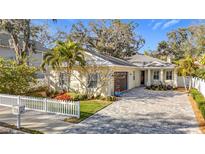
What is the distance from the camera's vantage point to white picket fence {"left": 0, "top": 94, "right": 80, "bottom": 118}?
9047mm

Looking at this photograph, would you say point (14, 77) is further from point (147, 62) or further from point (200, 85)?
point (147, 62)

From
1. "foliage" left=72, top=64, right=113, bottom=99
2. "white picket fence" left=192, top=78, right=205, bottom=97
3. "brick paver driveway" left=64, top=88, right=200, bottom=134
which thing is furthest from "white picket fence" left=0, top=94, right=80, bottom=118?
"white picket fence" left=192, top=78, right=205, bottom=97

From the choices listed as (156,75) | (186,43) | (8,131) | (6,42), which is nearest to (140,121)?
(8,131)

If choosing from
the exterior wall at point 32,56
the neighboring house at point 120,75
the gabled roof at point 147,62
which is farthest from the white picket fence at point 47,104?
the gabled roof at point 147,62

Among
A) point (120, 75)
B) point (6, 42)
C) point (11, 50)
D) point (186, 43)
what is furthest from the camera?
point (186, 43)

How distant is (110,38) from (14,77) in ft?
48.1

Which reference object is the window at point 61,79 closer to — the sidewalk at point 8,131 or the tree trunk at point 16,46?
the tree trunk at point 16,46

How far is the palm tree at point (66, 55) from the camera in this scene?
13023mm

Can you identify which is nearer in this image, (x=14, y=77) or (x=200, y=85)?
(x=14, y=77)

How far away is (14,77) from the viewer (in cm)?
1321
